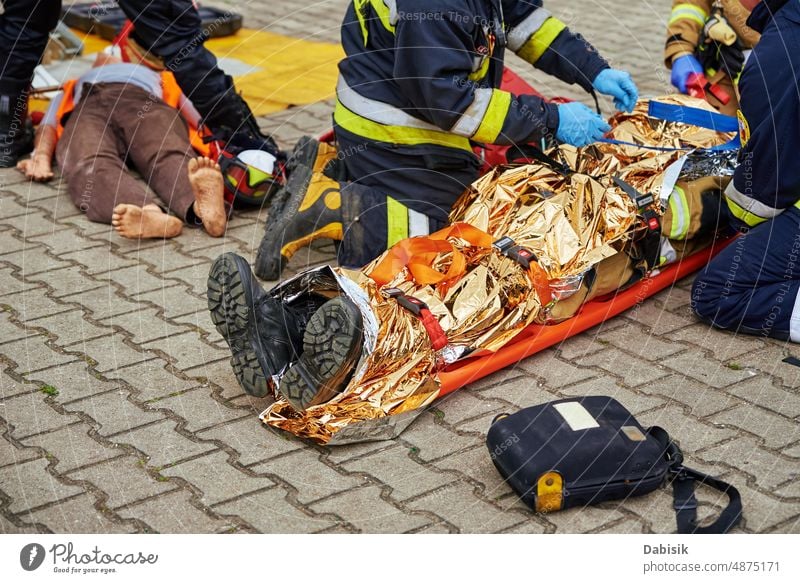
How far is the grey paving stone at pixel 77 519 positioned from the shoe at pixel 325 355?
2.04 feet

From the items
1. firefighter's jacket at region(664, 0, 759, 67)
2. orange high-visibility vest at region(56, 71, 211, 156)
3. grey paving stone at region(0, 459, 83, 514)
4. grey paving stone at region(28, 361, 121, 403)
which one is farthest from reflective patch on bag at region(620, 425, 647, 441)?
orange high-visibility vest at region(56, 71, 211, 156)

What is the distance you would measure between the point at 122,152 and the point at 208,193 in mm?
726

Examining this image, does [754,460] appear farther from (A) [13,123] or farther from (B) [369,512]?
(A) [13,123]

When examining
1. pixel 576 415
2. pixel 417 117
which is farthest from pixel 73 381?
pixel 576 415

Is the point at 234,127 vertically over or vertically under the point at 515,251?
under

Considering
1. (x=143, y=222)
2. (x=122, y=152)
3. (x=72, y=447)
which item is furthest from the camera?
(x=122, y=152)

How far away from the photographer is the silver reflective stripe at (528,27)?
4.21 m

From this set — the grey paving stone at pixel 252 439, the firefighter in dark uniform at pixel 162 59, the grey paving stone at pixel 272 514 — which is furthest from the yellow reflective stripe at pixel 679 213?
the firefighter in dark uniform at pixel 162 59

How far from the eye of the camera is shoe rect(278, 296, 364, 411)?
297cm

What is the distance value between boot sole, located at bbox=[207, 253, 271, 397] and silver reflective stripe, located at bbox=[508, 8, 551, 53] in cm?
168

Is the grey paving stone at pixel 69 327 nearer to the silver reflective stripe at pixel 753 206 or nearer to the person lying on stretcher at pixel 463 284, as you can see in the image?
the person lying on stretcher at pixel 463 284

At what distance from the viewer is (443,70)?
359 centimetres
